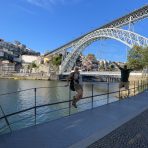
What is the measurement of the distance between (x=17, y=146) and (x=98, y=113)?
19.5 ft

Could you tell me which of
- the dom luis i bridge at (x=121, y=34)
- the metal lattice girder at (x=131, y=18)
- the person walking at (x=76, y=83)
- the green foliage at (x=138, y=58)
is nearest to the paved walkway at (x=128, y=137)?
the person walking at (x=76, y=83)

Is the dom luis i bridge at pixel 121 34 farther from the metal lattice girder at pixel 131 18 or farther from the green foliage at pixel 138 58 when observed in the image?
the green foliage at pixel 138 58

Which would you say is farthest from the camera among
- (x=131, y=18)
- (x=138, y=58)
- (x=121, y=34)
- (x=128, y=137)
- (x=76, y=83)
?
(x=131, y=18)

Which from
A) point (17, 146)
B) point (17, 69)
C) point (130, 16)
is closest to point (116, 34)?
point (130, 16)

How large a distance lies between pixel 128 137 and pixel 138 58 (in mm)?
55973

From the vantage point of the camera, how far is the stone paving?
800cm

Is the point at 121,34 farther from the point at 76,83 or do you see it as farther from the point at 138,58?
the point at 76,83

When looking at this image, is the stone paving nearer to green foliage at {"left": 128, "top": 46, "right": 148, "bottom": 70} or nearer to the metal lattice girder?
green foliage at {"left": 128, "top": 46, "right": 148, "bottom": 70}

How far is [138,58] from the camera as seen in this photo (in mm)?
63750

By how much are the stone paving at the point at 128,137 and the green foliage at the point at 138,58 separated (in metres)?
47.4

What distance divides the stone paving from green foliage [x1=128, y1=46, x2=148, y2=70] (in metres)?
47.4

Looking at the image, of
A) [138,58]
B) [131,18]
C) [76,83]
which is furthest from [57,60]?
[76,83]

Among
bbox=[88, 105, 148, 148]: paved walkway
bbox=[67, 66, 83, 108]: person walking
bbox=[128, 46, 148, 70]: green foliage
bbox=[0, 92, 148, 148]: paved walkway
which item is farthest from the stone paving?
bbox=[128, 46, 148, 70]: green foliage

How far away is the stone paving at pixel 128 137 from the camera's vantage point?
8.00 metres
